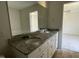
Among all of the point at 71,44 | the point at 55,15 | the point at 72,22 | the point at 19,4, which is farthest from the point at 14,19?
the point at 72,22

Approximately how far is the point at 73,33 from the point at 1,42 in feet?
23.1

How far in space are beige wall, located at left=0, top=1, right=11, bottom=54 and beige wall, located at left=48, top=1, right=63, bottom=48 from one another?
224 centimetres

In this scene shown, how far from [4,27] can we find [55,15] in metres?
2.50

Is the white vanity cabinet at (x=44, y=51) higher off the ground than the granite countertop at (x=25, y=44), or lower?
lower

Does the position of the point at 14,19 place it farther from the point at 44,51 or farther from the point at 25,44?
the point at 44,51

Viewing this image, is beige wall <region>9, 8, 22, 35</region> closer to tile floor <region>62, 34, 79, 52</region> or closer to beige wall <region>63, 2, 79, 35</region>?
tile floor <region>62, 34, 79, 52</region>

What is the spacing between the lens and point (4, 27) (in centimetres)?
145

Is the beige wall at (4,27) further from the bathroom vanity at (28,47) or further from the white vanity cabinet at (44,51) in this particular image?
the white vanity cabinet at (44,51)

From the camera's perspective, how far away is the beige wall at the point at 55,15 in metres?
3.37

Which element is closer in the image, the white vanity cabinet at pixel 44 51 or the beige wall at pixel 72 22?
the white vanity cabinet at pixel 44 51

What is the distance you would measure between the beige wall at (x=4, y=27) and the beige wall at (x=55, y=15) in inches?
88.1

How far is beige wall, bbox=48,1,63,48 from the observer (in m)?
3.37

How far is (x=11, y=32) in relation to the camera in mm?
1618

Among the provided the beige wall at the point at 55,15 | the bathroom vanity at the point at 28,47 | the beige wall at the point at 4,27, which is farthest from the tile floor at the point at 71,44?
the beige wall at the point at 4,27
